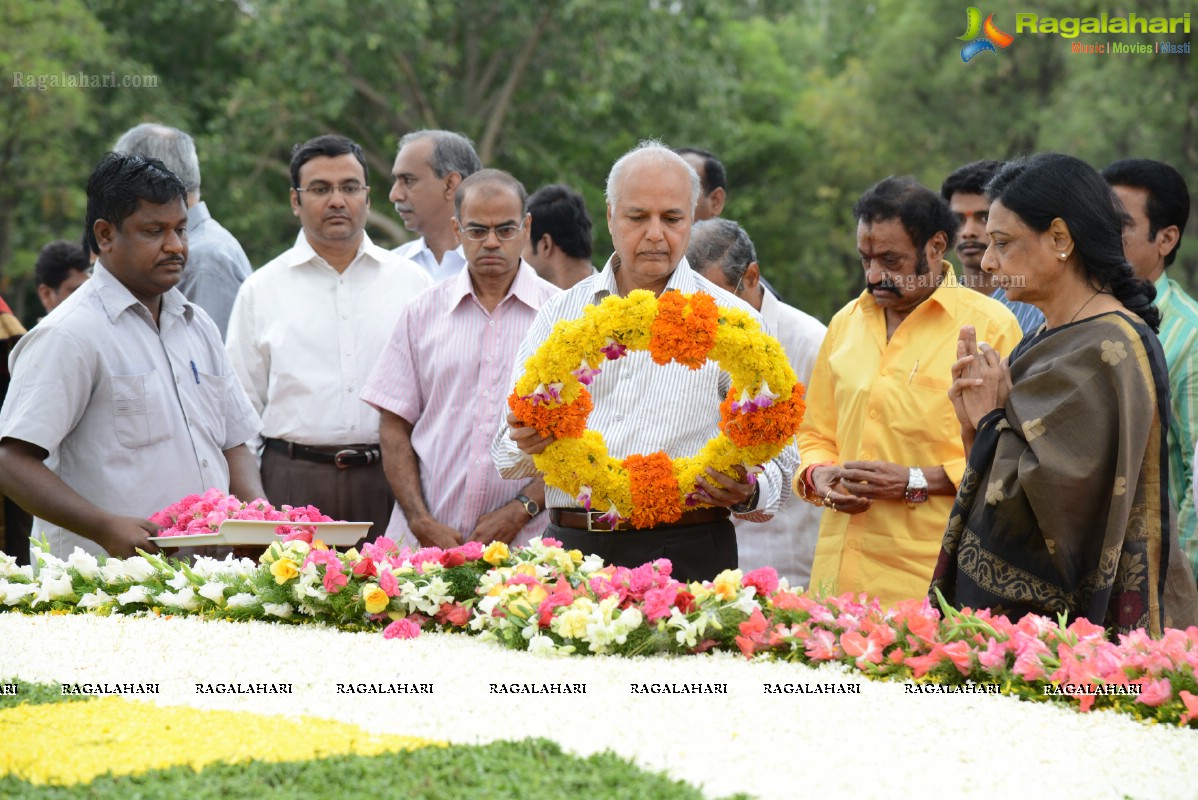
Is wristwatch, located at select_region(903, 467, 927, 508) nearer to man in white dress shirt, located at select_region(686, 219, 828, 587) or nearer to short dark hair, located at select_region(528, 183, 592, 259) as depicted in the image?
man in white dress shirt, located at select_region(686, 219, 828, 587)

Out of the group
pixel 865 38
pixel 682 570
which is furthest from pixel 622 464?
pixel 865 38

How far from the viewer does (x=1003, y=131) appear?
93.7ft

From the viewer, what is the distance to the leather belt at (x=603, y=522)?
16.0 feet

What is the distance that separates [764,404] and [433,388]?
183 cm

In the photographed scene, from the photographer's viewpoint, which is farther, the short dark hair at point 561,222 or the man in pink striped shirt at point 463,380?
the short dark hair at point 561,222

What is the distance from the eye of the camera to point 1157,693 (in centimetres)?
353

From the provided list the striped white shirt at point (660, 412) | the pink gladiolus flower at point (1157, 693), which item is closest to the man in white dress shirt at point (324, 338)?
the striped white shirt at point (660, 412)

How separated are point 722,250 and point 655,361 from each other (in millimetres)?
1739

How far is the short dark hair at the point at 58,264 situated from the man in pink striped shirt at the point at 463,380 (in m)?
4.13

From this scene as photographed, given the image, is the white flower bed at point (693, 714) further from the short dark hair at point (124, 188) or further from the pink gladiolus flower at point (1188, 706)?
the short dark hair at point (124, 188)

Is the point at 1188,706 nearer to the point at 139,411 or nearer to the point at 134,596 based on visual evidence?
the point at 134,596

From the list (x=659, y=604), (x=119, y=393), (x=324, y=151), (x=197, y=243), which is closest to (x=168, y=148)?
(x=197, y=243)

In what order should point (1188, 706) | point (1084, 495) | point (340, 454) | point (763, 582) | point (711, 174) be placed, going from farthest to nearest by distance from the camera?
point (711, 174), point (340, 454), point (763, 582), point (1084, 495), point (1188, 706)

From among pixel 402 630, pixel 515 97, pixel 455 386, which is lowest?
pixel 402 630
